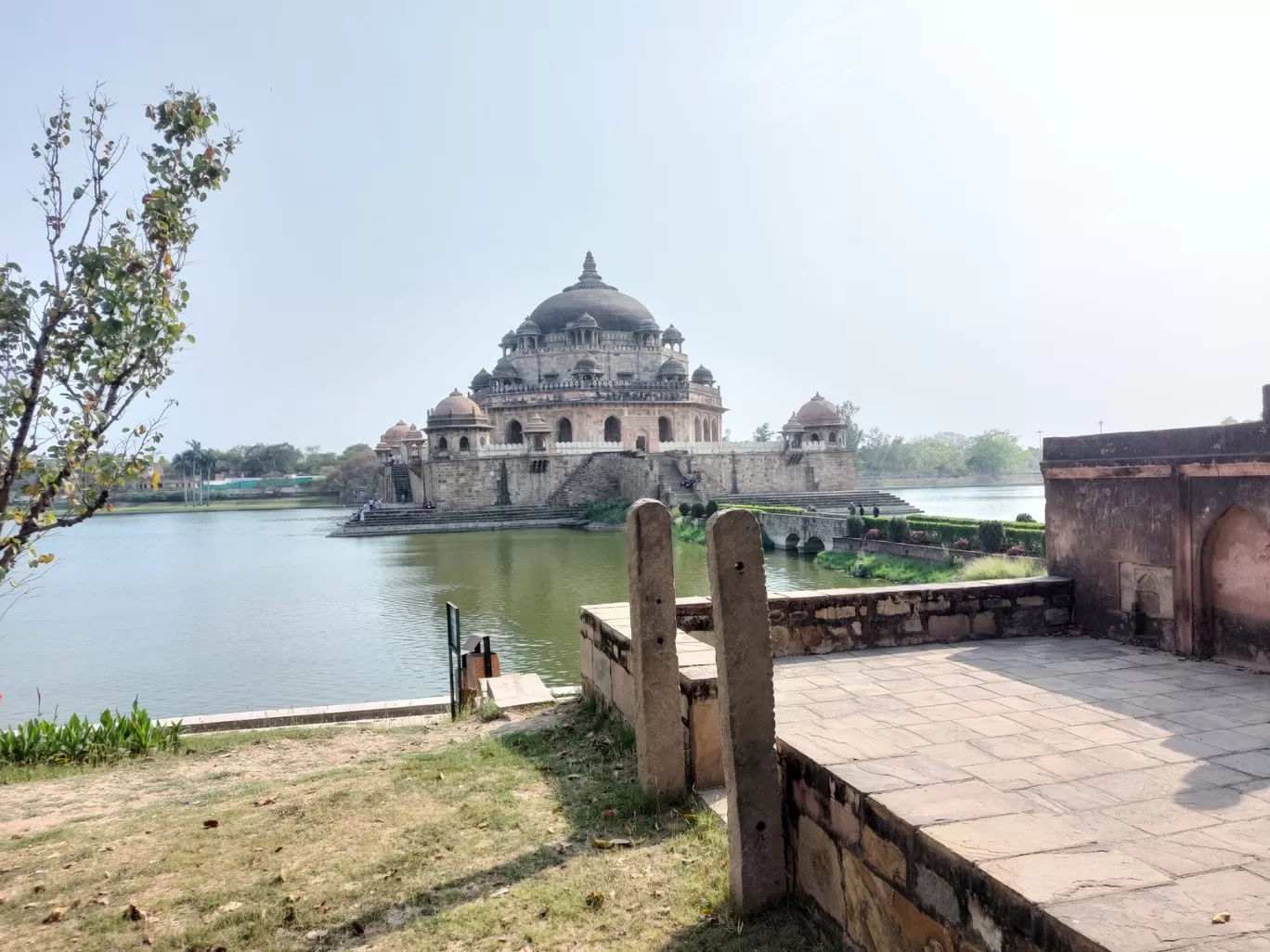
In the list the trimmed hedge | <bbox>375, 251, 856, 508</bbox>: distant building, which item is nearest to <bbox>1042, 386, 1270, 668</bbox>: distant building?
the trimmed hedge

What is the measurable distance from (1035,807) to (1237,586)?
9.34ft

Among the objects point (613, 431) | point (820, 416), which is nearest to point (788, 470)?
point (820, 416)

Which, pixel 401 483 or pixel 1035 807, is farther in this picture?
pixel 401 483

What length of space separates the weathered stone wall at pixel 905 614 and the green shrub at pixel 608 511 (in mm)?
24846

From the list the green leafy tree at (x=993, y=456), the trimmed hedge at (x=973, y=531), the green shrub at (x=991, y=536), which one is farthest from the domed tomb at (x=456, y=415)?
the green leafy tree at (x=993, y=456)

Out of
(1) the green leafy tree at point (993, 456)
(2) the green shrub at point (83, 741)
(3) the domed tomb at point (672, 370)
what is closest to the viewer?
(2) the green shrub at point (83, 741)

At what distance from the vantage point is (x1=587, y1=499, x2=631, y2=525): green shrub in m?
30.7

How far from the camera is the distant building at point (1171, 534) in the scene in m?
4.53

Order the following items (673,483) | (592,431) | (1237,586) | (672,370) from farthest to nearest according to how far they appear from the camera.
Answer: (672,370) < (592,431) < (673,483) < (1237,586)

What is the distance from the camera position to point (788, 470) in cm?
3612

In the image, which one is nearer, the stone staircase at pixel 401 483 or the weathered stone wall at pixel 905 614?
the weathered stone wall at pixel 905 614

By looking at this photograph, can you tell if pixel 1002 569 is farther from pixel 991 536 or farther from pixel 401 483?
pixel 401 483

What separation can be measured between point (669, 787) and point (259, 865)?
1.62m

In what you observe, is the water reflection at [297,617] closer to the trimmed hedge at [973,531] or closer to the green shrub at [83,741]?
the trimmed hedge at [973,531]
